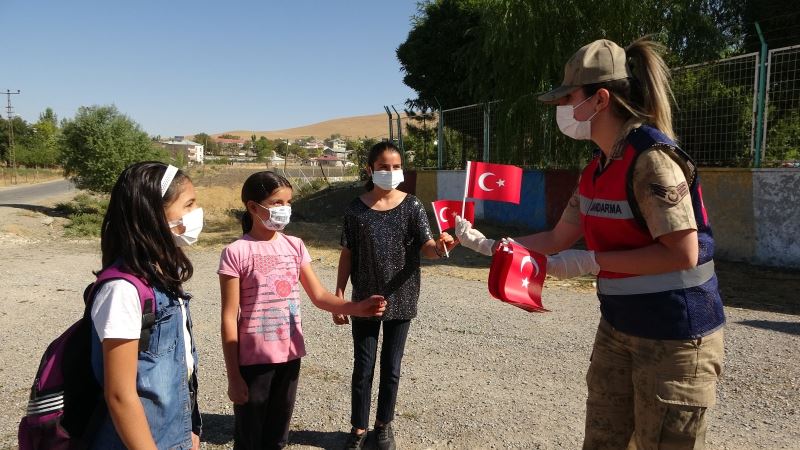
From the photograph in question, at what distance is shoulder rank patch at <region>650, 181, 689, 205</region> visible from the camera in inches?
66.4

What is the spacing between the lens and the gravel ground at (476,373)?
3.51 metres

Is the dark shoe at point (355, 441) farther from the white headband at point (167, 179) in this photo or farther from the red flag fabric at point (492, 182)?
the white headband at point (167, 179)

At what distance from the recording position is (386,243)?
10.5 feet

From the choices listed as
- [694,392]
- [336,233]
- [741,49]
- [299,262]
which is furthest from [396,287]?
[741,49]

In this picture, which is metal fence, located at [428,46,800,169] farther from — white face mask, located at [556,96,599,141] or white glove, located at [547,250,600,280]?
white glove, located at [547,250,600,280]

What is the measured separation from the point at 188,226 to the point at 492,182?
1.71 meters

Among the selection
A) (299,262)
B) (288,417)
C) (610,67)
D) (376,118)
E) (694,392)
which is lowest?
(288,417)

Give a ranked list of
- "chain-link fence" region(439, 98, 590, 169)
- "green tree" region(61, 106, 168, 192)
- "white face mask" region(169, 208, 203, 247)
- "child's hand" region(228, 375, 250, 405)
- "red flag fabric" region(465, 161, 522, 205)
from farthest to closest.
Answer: "green tree" region(61, 106, 168, 192), "chain-link fence" region(439, 98, 590, 169), "red flag fabric" region(465, 161, 522, 205), "child's hand" region(228, 375, 250, 405), "white face mask" region(169, 208, 203, 247)

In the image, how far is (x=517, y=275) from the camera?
2.02 m

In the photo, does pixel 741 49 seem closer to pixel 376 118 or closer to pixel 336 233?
pixel 336 233

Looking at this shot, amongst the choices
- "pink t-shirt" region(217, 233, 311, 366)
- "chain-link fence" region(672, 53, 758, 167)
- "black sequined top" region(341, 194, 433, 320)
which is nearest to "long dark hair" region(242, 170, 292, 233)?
"pink t-shirt" region(217, 233, 311, 366)

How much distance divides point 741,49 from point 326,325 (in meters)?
12.1

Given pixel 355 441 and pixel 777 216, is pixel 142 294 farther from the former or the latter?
pixel 777 216

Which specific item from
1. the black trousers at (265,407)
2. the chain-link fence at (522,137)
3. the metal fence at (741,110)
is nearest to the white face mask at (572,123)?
the black trousers at (265,407)
